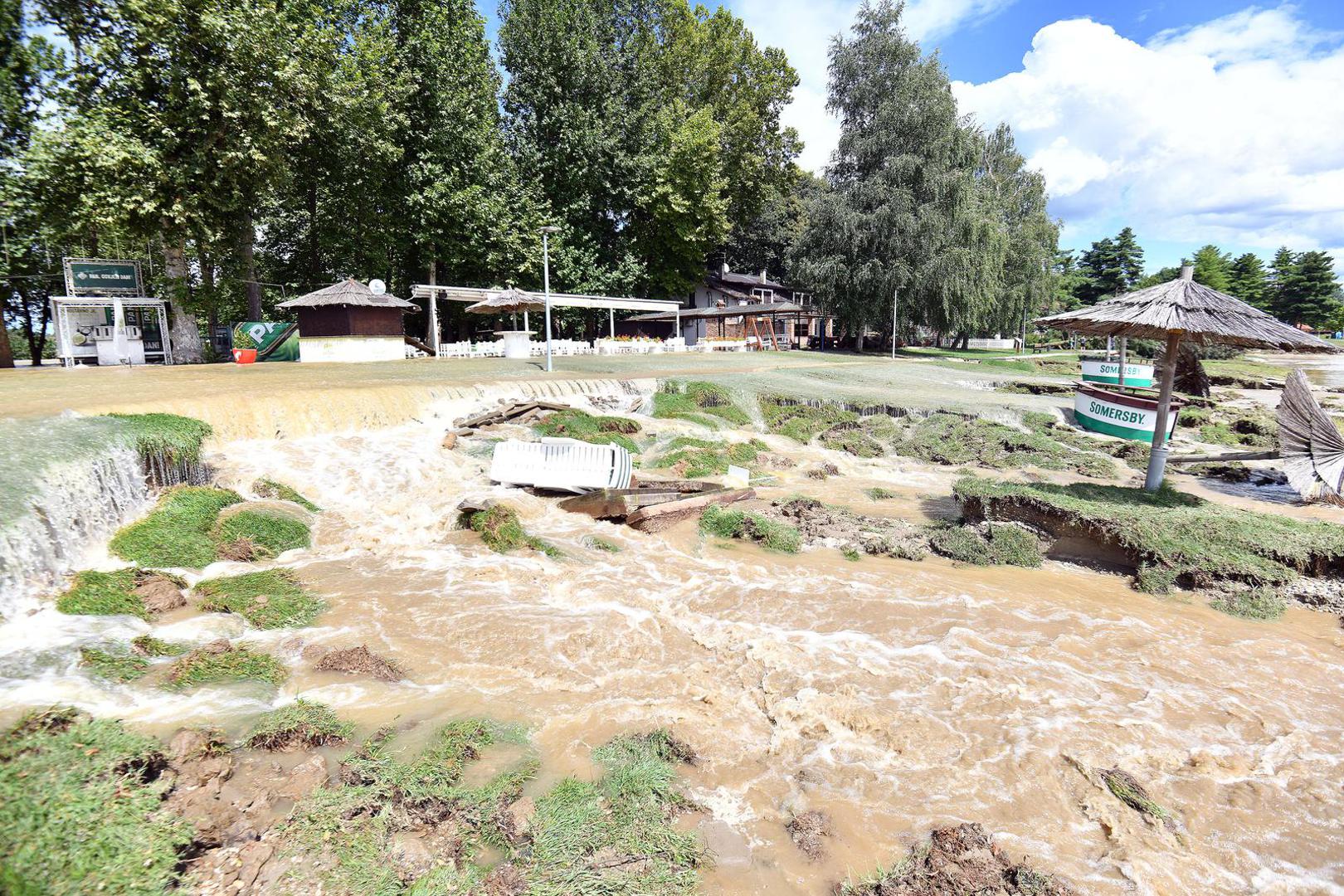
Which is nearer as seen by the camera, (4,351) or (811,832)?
(811,832)

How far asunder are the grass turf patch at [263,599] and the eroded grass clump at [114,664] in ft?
4.06

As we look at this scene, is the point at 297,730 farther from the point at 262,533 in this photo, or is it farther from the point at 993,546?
the point at 993,546

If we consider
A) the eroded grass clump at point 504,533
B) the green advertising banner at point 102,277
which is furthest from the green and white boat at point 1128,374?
the green advertising banner at point 102,277

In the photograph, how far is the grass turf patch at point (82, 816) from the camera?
10.7 ft

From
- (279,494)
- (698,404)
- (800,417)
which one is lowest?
(279,494)

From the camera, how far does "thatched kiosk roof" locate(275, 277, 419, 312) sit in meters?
24.7

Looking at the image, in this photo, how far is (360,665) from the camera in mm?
6582

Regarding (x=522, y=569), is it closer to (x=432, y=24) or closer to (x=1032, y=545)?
(x=1032, y=545)

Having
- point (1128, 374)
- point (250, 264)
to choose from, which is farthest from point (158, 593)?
point (1128, 374)

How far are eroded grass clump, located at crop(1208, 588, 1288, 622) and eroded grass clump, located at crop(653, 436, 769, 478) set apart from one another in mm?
9204

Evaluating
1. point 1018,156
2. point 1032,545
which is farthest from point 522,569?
point 1018,156

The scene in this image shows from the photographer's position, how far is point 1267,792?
5121 millimetres

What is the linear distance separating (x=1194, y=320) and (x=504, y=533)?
1124cm

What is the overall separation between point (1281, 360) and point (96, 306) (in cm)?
7942
